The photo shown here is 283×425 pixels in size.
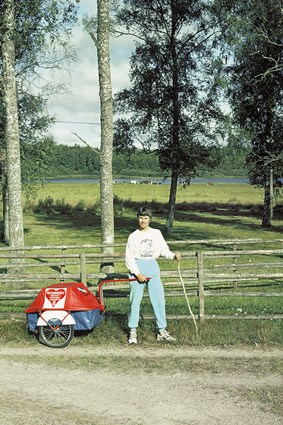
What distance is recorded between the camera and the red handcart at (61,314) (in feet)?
28.9

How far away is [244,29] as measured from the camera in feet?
76.5

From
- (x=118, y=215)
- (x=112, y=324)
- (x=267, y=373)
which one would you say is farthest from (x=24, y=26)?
(x=118, y=215)

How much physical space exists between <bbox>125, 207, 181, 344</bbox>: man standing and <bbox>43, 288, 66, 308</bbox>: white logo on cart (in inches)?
41.2

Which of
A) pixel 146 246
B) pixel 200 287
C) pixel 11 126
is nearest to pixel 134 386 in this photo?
pixel 146 246

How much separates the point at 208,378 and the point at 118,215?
35673 mm

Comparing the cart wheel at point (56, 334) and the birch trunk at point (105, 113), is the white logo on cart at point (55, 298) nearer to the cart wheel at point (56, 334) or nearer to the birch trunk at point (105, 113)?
the cart wheel at point (56, 334)

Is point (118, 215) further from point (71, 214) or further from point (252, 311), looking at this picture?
point (252, 311)

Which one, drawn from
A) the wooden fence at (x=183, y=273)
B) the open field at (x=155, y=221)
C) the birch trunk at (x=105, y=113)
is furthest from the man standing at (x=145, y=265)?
the open field at (x=155, y=221)

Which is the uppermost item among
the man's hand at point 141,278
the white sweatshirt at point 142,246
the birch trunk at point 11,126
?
the birch trunk at point 11,126

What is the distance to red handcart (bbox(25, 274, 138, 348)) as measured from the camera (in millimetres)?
8812

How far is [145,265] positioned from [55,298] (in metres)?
1.44

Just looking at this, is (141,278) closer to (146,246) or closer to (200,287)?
(146,246)

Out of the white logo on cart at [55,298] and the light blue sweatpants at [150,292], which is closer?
the white logo on cart at [55,298]

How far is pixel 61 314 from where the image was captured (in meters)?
8.81
